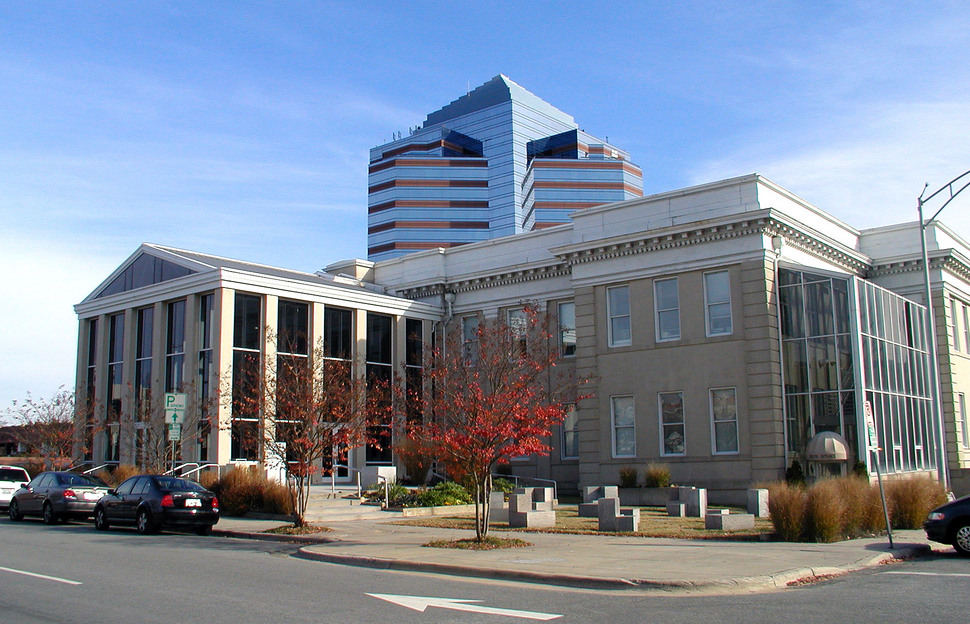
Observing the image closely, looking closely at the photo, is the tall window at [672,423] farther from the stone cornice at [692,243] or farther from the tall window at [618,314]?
the stone cornice at [692,243]

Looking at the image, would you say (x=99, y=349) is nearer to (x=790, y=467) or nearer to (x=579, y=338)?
(x=579, y=338)

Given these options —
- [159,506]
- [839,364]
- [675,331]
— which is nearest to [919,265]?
[839,364]

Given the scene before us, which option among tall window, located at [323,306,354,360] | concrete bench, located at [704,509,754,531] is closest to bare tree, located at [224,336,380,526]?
concrete bench, located at [704,509,754,531]

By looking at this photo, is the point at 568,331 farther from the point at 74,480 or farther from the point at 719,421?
the point at 74,480

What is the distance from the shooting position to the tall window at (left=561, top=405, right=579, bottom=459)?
3738cm

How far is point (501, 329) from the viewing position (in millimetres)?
24531

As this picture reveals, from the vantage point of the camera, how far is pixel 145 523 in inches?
877

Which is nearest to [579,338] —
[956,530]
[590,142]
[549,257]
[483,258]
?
[549,257]

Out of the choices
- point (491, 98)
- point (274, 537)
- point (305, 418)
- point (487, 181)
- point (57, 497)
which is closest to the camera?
point (274, 537)

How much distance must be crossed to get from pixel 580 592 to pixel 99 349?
3314 cm

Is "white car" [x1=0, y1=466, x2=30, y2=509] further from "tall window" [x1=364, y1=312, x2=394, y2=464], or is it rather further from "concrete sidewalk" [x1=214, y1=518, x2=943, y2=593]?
"tall window" [x1=364, y1=312, x2=394, y2=464]

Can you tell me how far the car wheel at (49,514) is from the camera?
25.4m

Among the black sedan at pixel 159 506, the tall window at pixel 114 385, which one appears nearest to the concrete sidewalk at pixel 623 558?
the black sedan at pixel 159 506

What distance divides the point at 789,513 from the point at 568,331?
63.9ft
